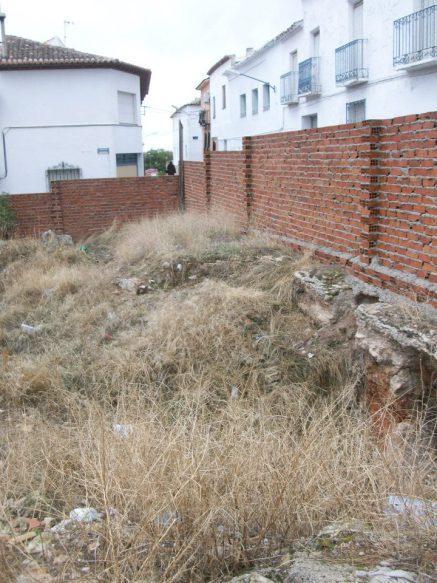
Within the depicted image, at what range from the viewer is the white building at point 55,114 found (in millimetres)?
23406

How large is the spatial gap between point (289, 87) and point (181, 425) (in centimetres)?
2388

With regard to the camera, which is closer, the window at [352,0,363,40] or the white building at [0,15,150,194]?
the window at [352,0,363,40]

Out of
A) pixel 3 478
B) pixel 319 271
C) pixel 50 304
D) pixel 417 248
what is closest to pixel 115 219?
pixel 50 304

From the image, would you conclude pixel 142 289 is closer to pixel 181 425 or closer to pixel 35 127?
pixel 181 425

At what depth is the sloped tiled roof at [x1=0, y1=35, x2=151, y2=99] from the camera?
75.1 feet

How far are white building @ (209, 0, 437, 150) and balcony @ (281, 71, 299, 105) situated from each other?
0.04m

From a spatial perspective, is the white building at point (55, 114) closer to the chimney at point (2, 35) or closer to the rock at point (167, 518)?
the chimney at point (2, 35)

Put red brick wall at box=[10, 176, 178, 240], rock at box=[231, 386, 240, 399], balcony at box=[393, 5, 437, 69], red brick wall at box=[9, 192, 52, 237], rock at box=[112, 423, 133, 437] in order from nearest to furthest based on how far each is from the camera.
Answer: rock at box=[112, 423, 133, 437] < rock at box=[231, 386, 240, 399] < red brick wall at box=[9, 192, 52, 237] < red brick wall at box=[10, 176, 178, 240] < balcony at box=[393, 5, 437, 69]

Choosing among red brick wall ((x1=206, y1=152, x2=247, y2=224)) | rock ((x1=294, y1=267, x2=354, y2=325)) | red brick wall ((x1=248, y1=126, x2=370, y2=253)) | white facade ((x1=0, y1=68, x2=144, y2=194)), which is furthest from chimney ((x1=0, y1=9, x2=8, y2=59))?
rock ((x1=294, y1=267, x2=354, y2=325))

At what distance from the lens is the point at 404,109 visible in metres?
17.6

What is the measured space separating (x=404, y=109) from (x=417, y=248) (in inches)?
553

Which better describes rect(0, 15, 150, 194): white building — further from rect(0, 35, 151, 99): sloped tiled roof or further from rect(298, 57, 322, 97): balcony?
rect(298, 57, 322, 97): balcony

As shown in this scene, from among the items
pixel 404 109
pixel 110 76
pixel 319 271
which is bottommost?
pixel 319 271

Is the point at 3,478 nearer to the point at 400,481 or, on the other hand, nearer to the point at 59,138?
the point at 400,481
